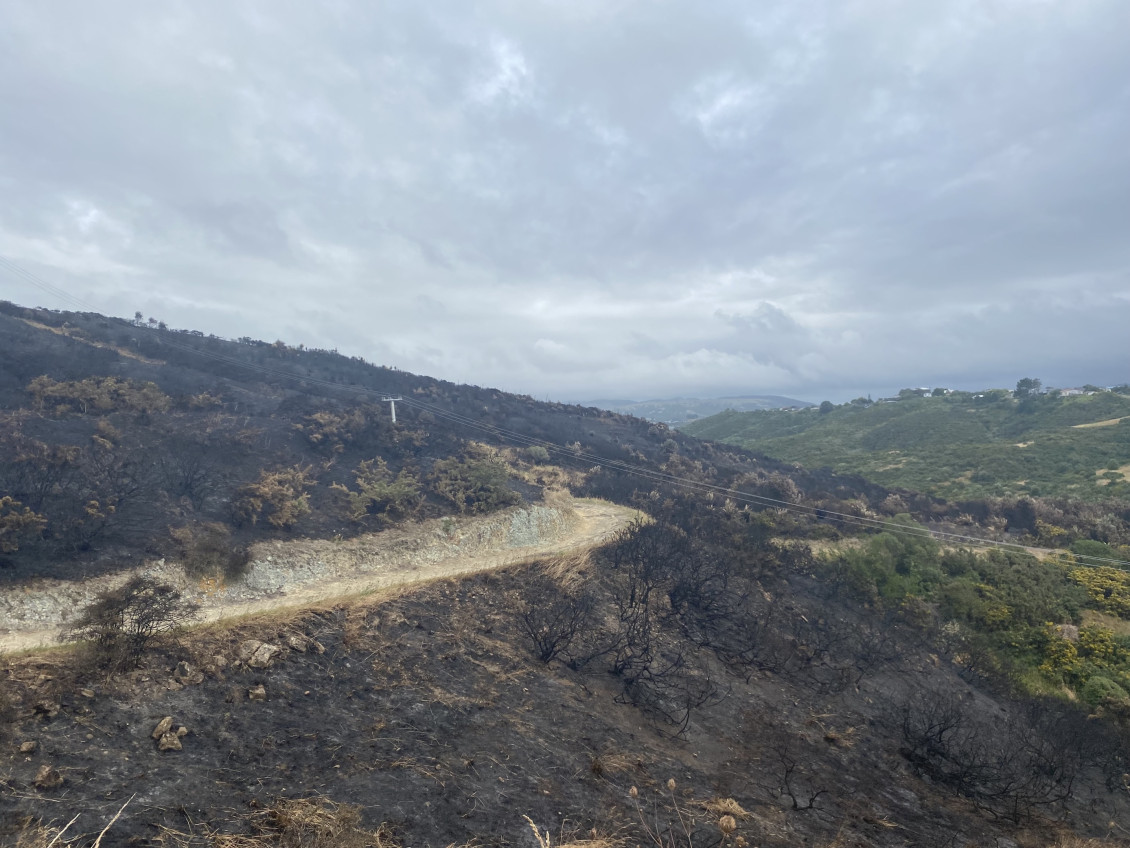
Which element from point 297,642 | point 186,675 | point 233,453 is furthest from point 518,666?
point 233,453

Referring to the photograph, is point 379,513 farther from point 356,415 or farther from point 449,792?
point 449,792

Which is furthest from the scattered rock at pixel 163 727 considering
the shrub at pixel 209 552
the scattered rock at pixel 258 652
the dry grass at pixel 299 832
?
the shrub at pixel 209 552

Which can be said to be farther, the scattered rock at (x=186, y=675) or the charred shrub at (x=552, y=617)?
the charred shrub at (x=552, y=617)

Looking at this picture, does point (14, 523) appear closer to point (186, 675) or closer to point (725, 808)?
point (186, 675)

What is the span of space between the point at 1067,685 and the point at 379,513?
25796mm

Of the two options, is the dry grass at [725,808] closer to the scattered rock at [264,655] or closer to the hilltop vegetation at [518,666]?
the hilltop vegetation at [518,666]

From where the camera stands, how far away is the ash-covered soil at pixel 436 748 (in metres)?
7.32

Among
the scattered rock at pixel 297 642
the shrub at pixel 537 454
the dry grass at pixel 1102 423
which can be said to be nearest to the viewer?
the scattered rock at pixel 297 642

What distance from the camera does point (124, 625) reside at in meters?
9.88

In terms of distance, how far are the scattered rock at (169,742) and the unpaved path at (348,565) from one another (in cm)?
479

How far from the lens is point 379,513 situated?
22.3 metres

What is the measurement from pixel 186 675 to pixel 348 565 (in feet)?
30.4

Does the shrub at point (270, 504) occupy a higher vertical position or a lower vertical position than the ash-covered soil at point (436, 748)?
higher

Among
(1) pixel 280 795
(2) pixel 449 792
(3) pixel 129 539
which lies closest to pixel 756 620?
(2) pixel 449 792
